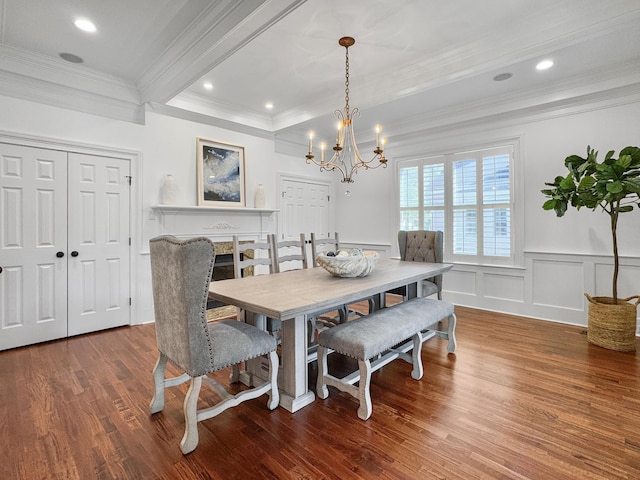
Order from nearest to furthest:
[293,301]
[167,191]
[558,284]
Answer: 1. [293,301]
2. [558,284]
3. [167,191]

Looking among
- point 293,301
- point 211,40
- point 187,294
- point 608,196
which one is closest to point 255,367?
point 293,301

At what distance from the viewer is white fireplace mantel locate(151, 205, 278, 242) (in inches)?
163

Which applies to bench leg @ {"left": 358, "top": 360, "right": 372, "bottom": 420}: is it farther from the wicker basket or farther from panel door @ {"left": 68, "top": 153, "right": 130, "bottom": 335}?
panel door @ {"left": 68, "top": 153, "right": 130, "bottom": 335}

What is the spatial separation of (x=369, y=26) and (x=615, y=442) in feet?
10.7

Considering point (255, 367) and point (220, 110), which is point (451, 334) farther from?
point (220, 110)

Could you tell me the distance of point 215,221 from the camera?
4.57 meters

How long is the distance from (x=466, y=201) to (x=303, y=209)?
2.69 m

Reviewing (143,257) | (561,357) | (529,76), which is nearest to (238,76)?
(143,257)

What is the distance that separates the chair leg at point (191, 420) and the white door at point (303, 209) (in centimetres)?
390

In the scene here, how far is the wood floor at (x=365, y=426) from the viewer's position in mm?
1577

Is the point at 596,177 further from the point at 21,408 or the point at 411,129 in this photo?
the point at 21,408

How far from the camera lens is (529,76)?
3449mm

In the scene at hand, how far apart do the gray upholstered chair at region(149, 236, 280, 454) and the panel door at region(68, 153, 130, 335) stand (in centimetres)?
232

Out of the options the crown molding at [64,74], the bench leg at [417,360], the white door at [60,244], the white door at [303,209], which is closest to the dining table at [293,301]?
the bench leg at [417,360]
